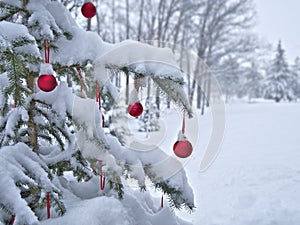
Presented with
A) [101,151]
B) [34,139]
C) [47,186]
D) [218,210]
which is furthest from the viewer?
[218,210]

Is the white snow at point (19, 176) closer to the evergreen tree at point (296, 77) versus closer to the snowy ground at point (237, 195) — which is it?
the snowy ground at point (237, 195)

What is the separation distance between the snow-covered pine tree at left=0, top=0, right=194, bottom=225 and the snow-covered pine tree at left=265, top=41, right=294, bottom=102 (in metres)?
36.8

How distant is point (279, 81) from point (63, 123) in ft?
124

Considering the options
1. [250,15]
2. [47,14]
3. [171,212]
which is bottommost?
[171,212]

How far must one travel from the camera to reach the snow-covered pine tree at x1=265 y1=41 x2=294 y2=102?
35.0 m

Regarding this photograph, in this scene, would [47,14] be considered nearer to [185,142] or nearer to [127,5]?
[185,142]

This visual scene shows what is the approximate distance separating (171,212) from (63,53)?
125 centimetres

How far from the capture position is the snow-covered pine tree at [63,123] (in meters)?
1.32

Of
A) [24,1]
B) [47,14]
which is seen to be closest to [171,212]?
[47,14]

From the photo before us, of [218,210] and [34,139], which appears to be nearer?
[34,139]

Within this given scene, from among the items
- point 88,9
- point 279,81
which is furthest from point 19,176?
point 279,81

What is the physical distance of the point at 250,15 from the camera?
661 inches

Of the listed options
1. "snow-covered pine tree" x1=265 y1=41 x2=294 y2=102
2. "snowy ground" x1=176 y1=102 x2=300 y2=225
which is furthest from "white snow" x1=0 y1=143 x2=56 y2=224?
"snow-covered pine tree" x1=265 y1=41 x2=294 y2=102

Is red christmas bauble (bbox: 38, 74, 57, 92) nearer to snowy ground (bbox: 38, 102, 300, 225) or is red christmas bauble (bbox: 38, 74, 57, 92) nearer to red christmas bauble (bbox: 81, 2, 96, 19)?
red christmas bauble (bbox: 81, 2, 96, 19)
